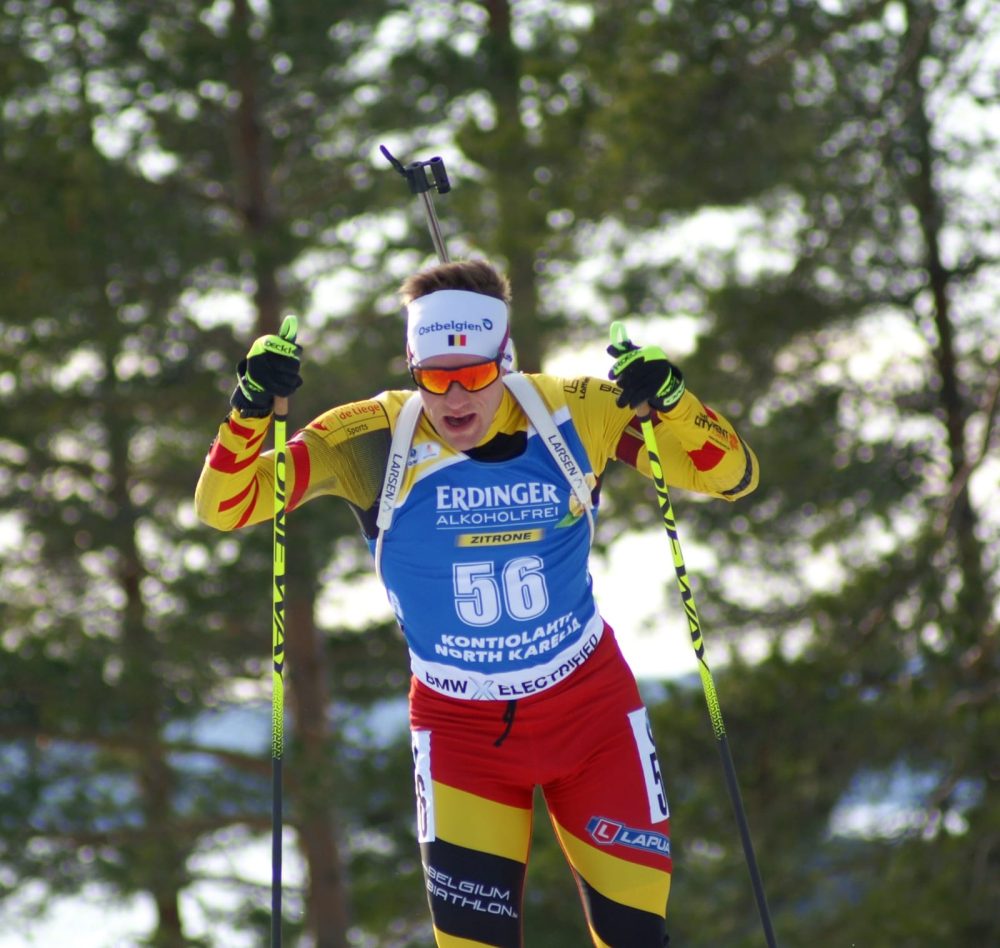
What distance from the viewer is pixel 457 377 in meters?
4.44

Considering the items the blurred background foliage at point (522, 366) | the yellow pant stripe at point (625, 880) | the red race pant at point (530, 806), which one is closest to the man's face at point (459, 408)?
the red race pant at point (530, 806)

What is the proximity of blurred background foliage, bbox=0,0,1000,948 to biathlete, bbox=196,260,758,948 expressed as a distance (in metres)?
6.82

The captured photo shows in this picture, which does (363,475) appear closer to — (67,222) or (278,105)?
(67,222)

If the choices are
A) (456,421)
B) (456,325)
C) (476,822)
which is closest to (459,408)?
(456,421)

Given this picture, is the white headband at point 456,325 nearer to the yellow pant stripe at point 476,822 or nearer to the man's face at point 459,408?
the man's face at point 459,408

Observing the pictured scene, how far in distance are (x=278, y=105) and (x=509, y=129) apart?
286cm

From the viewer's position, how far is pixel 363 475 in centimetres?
455

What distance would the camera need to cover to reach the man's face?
4438 millimetres

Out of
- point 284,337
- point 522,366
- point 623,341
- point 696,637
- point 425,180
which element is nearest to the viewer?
point 284,337

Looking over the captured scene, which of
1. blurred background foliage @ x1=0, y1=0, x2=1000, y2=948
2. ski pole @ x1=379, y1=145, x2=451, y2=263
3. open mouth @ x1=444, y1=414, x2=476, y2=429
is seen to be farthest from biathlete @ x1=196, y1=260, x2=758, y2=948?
blurred background foliage @ x1=0, y1=0, x2=1000, y2=948

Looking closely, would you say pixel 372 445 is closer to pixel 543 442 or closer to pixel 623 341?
pixel 543 442

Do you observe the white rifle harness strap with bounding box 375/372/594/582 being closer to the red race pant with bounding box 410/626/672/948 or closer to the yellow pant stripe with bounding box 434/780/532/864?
the red race pant with bounding box 410/626/672/948

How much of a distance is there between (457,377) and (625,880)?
1.41 meters

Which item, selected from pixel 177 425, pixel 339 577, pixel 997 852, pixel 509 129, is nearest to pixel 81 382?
pixel 177 425
